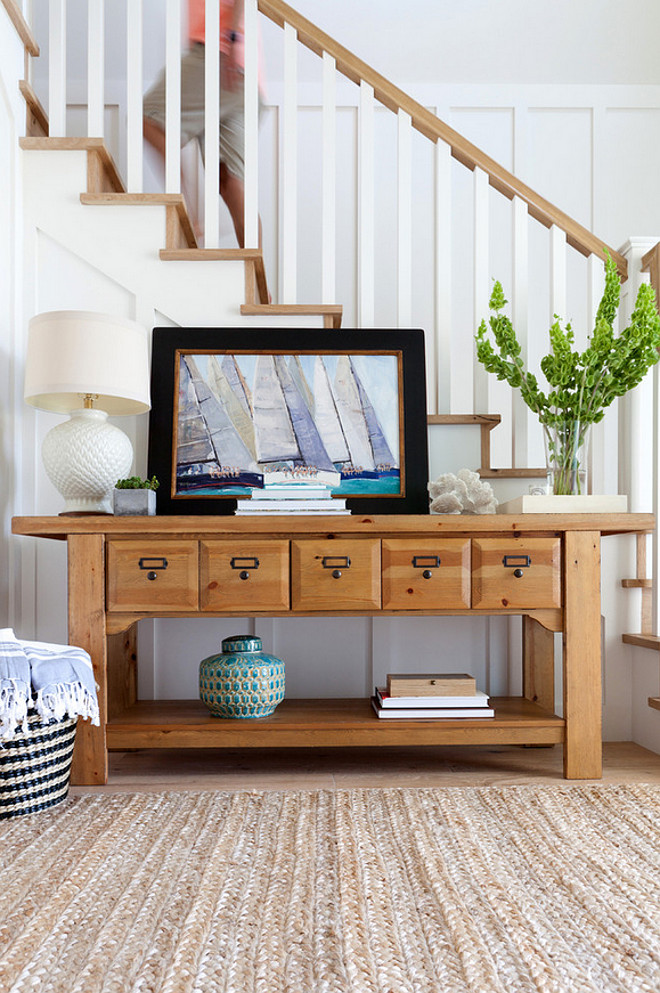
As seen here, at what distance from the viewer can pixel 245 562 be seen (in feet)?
6.25

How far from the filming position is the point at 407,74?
10.3 feet

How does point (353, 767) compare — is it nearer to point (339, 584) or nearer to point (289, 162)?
point (339, 584)

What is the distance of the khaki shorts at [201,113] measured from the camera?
268cm

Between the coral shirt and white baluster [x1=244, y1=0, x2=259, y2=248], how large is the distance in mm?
207

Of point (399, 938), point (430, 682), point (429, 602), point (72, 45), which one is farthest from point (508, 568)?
point (72, 45)

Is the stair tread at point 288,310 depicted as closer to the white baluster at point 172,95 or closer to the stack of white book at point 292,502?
the white baluster at point 172,95

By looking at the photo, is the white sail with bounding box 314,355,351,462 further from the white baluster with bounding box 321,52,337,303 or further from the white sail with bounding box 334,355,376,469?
the white baluster with bounding box 321,52,337,303

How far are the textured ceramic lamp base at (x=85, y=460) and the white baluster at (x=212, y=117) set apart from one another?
0.72 m

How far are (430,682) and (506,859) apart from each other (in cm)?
63

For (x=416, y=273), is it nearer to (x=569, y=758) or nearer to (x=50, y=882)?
(x=569, y=758)

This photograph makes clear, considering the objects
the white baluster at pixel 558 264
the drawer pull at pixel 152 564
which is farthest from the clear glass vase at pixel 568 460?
the drawer pull at pixel 152 564

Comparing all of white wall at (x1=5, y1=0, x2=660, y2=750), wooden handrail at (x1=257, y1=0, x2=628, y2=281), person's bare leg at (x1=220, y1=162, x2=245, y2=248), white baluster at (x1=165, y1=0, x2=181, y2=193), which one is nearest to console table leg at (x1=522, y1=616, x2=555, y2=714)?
white wall at (x1=5, y1=0, x2=660, y2=750)

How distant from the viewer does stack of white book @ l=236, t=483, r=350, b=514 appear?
1.94 m

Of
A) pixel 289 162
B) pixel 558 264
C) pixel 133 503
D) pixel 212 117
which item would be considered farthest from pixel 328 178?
pixel 133 503
